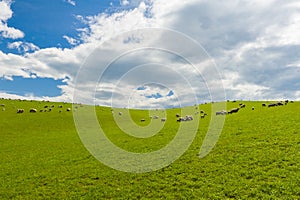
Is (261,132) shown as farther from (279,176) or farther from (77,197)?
(77,197)

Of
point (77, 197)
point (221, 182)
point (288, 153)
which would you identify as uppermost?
point (288, 153)

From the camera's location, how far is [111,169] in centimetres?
2727

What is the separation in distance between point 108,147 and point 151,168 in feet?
45.1

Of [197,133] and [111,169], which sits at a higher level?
[197,133]

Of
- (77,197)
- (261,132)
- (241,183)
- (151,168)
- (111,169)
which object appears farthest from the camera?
(261,132)

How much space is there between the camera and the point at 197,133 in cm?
3934

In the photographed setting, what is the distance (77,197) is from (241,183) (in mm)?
12938

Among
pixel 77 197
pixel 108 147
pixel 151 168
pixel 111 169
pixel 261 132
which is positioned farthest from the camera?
pixel 108 147

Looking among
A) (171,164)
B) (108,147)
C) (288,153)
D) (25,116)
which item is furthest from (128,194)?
(25,116)

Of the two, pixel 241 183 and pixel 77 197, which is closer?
pixel 241 183

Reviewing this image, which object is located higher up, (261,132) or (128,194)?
(261,132)

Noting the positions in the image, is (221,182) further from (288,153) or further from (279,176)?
(288,153)

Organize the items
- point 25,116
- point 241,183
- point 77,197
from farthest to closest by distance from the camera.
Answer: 1. point 25,116
2. point 77,197
3. point 241,183

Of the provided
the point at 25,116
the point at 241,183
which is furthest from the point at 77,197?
the point at 25,116
